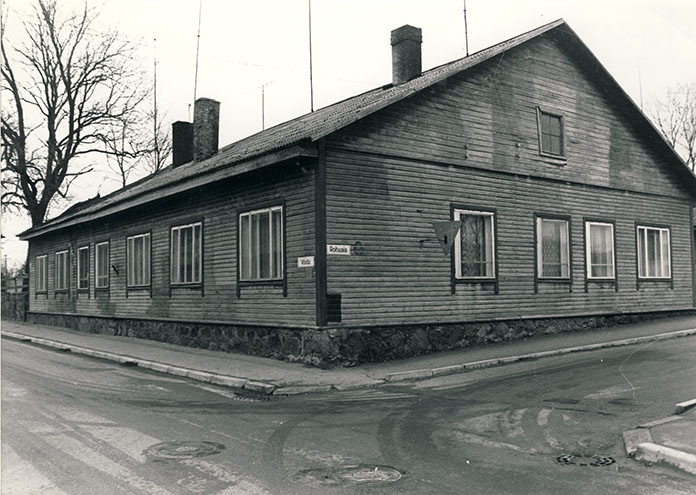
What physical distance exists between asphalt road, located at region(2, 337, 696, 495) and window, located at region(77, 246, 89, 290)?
43.2ft

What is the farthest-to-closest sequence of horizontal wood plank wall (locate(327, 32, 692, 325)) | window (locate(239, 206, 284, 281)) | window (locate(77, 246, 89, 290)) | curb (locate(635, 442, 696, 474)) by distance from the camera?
window (locate(77, 246, 89, 290))
window (locate(239, 206, 284, 281))
horizontal wood plank wall (locate(327, 32, 692, 325))
curb (locate(635, 442, 696, 474))

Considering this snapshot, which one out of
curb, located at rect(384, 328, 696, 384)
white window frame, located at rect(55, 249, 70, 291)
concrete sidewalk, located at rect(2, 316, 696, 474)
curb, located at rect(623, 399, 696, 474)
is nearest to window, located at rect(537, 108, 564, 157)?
concrete sidewalk, located at rect(2, 316, 696, 474)

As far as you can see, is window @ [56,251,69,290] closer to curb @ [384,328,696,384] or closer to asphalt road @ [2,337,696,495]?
asphalt road @ [2,337,696,495]

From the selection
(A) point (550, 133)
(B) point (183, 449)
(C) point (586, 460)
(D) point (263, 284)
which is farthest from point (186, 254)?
(C) point (586, 460)

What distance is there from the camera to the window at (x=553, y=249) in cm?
1797

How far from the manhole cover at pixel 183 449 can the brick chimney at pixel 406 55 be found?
45.1 ft

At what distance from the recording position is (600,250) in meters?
19.4

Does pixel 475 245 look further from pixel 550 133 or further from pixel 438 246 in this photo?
pixel 550 133

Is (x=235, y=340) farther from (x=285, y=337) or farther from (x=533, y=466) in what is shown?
(x=533, y=466)

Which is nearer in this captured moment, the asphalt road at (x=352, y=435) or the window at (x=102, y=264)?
the asphalt road at (x=352, y=435)

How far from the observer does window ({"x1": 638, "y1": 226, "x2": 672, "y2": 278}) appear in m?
20.5

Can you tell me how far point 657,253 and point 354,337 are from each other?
1193cm

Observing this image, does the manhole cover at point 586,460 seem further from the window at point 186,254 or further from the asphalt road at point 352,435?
the window at point 186,254

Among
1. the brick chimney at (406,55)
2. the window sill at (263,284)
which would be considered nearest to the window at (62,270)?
the window sill at (263,284)
